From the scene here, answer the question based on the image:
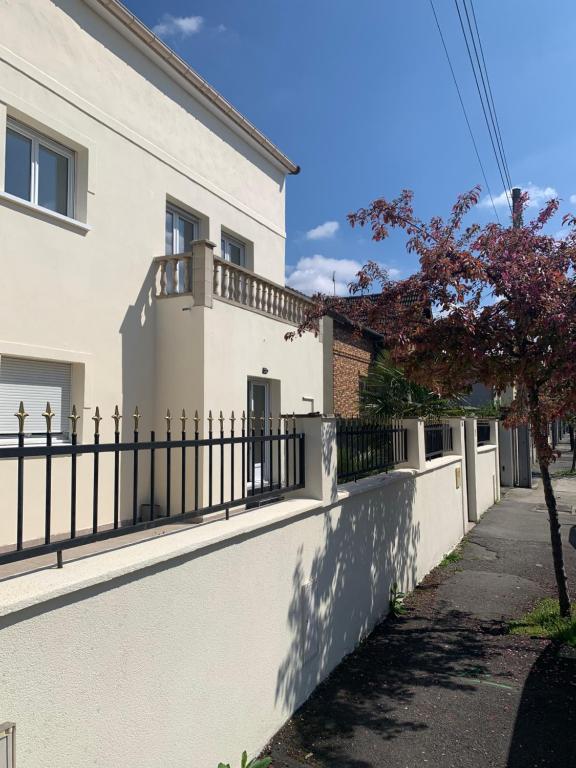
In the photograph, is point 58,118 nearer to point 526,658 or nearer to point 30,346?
point 30,346

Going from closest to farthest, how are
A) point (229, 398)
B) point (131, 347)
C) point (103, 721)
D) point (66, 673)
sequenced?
point (66, 673) < point (103, 721) < point (131, 347) < point (229, 398)

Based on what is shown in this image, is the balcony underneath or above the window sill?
underneath

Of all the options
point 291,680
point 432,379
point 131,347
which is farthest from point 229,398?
point 291,680

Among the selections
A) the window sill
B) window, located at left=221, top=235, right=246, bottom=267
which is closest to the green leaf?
the window sill

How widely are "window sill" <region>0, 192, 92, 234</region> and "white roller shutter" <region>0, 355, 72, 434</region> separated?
179 cm

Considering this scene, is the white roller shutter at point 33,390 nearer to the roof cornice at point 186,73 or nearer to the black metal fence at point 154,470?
the black metal fence at point 154,470

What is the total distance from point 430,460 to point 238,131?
7.22m

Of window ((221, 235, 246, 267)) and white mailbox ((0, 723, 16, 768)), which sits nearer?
white mailbox ((0, 723, 16, 768))

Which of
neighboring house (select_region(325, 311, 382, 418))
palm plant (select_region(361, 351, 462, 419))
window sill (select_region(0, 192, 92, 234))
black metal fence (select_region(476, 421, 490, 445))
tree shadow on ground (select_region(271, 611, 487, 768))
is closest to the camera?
tree shadow on ground (select_region(271, 611, 487, 768))

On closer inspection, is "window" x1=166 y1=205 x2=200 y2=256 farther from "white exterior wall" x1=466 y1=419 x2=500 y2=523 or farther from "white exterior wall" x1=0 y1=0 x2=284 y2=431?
"white exterior wall" x1=466 y1=419 x2=500 y2=523

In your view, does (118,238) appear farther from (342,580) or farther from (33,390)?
(342,580)

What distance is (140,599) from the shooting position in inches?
106

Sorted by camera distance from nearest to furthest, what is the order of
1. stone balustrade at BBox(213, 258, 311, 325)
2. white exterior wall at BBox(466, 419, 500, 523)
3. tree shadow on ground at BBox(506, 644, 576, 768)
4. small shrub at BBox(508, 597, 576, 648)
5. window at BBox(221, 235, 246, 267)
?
tree shadow on ground at BBox(506, 644, 576, 768) < small shrub at BBox(508, 597, 576, 648) < stone balustrade at BBox(213, 258, 311, 325) < window at BBox(221, 235, 246, 267) < white exterior wall at BBox(466, 419, 500, 523)

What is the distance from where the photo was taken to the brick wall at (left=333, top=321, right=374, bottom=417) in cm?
1564
